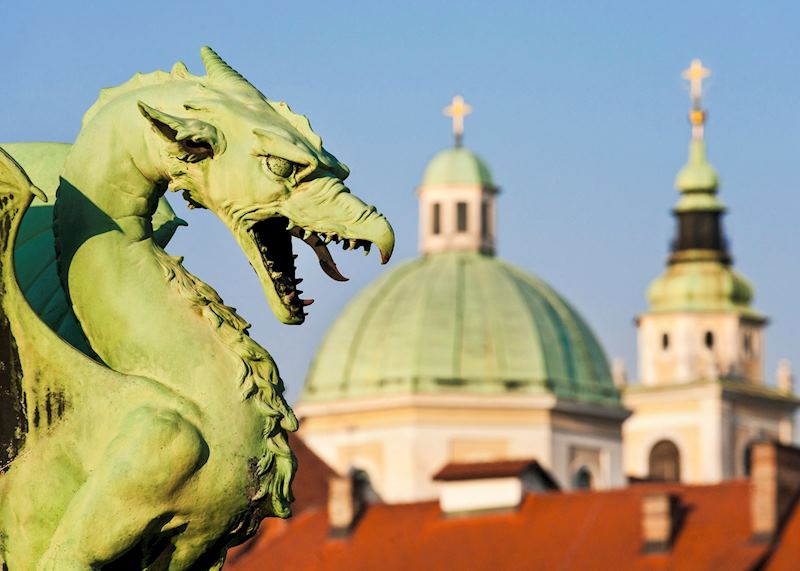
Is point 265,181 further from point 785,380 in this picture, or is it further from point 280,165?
point 785,380

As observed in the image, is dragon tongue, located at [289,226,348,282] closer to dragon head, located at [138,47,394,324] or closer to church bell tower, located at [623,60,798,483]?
dragon head, located at [138,47,394,324]

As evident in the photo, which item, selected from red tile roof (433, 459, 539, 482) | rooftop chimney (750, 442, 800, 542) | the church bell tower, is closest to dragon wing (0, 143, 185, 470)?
rooftop chimney (750, 442, 800, 542)

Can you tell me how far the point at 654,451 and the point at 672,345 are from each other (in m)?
5.49

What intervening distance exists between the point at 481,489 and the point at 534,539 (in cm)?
284

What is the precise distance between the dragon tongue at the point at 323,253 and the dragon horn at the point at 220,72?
0.40 metres

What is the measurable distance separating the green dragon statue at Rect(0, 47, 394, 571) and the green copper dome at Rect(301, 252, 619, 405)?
258 ft

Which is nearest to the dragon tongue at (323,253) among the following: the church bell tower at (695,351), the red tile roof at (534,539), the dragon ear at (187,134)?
the dragon ear at (187,134)

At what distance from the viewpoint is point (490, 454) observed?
8506cm

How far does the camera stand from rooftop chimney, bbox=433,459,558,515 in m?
59.9

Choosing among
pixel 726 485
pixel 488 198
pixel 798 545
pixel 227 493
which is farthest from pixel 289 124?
pixel 488 198

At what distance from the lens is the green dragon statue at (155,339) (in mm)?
7199

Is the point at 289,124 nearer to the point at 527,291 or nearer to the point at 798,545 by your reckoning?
the point at 798,545

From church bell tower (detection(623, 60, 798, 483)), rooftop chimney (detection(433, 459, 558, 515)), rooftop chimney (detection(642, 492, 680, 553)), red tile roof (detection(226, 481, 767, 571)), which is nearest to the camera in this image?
red tile roof (detection(226, 481, 767, 571))

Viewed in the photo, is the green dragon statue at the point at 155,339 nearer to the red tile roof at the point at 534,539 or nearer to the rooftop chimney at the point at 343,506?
the red tile roof at the point at 534,539
